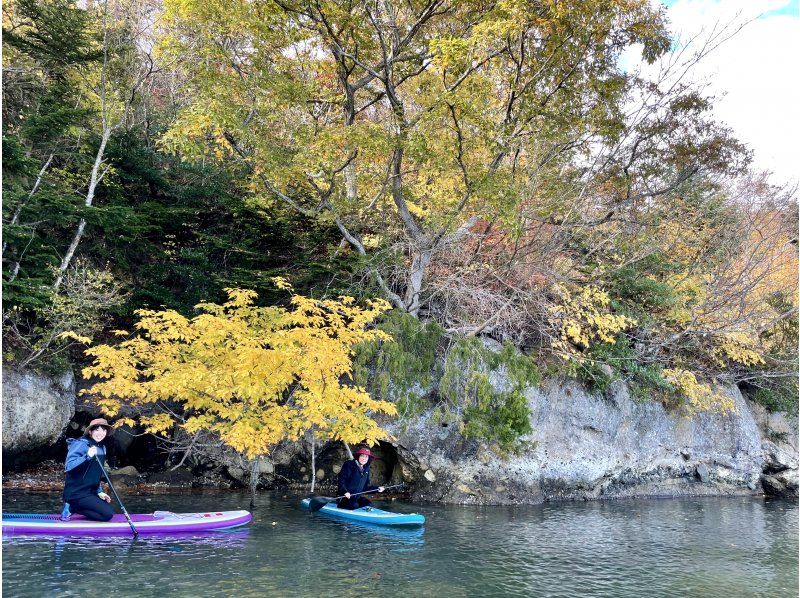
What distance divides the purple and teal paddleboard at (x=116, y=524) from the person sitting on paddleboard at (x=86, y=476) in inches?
5.8

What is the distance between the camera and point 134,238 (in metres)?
15.8

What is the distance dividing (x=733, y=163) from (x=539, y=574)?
13.9 m

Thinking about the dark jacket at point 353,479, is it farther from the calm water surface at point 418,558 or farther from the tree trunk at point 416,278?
the tree trunk at point 416,278

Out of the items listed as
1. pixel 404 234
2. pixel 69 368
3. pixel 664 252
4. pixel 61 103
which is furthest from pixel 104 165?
pixel 664 252

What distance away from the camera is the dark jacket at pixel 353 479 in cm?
1162

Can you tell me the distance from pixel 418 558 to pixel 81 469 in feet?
17.3

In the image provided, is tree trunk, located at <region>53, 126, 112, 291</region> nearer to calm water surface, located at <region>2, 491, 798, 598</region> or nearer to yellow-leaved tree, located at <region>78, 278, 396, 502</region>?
yellow-leaved tree, located at <region>78, 278, 396, 502</region>

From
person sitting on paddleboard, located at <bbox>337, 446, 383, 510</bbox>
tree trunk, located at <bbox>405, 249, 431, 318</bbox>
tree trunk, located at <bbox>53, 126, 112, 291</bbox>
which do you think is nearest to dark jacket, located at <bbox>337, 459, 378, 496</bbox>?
person sitting on paddleboard, located at <bbox>337, 446, 383, 510</bbox>

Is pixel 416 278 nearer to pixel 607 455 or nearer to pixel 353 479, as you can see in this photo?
pixel 353 479

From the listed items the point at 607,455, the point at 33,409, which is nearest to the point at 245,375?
the point at 33,409

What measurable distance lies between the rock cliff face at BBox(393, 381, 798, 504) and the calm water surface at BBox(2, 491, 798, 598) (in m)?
1.45

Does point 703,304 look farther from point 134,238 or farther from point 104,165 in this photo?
point 104,165

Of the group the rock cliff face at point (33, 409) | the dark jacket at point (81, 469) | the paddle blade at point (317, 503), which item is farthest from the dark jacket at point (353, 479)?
the rock cliff face at point (33, 409)

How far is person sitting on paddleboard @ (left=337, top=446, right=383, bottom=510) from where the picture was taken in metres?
11.5
